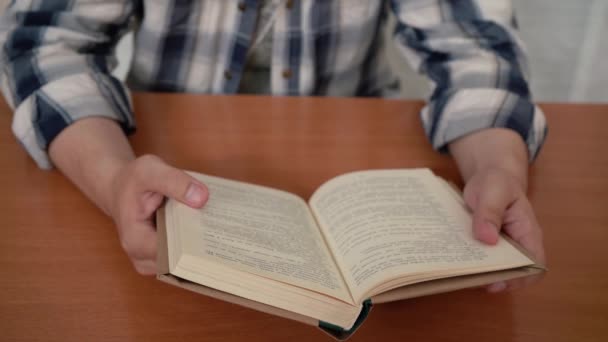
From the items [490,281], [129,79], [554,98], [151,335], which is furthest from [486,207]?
[554,98]

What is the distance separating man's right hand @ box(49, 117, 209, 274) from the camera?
498 millimetres

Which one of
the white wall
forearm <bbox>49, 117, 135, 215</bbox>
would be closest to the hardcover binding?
forearm <bbox>49, 117, 135, 215</bbox>

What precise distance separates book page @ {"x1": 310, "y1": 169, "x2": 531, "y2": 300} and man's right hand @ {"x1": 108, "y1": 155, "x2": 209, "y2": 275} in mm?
136

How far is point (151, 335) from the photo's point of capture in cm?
47

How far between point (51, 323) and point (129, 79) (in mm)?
561

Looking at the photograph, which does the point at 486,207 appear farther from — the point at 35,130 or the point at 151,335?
the point at 35,130

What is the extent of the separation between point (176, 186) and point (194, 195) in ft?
0.06

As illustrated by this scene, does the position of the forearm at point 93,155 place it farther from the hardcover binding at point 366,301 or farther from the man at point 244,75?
the hardcover binding at point 366,301

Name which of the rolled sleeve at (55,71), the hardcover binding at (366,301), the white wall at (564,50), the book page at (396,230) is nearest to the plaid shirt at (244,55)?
the rolled sleeve at (55,71)

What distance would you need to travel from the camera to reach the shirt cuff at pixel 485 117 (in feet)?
2.35

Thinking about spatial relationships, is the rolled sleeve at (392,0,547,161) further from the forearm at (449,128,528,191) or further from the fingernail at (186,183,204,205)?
the fingernail at (186,183,204,205)

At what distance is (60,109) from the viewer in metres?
0.67

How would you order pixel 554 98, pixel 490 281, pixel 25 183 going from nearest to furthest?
pixel 490 281, pixel 25 183, pixel 554 98

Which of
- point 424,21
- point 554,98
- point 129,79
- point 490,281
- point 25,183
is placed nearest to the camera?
point 490,281
